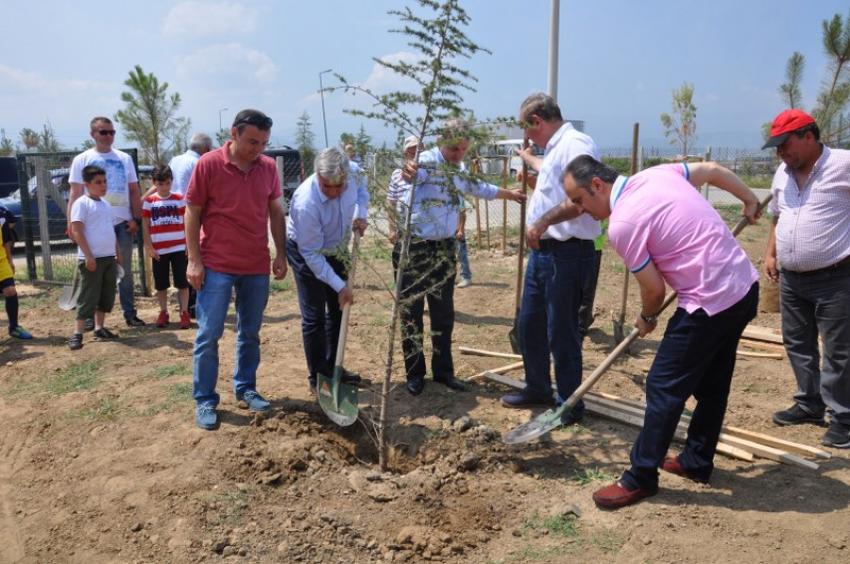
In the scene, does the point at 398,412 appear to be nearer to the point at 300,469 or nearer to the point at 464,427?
the point at 464,427

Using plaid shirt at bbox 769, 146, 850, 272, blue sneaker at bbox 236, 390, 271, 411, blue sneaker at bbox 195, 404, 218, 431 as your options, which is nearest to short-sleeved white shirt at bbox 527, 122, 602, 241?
plaid shirt at bbox 769, 146, 850, 272

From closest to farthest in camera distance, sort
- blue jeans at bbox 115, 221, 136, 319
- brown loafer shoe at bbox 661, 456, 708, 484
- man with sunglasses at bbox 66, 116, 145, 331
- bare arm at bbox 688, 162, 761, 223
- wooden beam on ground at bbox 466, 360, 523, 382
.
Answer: bare arm at bbox 688, 162, 761, 223
brown loafer shoe at bbox 661, 456, 708, 484
wooden beam on ground at bbox 466, 360, 523, 382
man with sunglasses at bbox 66, 116, 145, 331
blue jeans at bbox 115, 221, 136, 319

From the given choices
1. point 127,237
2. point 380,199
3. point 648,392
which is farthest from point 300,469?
point 127,237

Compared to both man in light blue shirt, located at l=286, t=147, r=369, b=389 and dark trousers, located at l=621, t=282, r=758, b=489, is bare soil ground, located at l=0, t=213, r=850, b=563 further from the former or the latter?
man in light blue shirt, located at l=286, t=147, r=369, b=389

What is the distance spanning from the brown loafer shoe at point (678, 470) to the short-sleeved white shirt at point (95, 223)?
5104 mm

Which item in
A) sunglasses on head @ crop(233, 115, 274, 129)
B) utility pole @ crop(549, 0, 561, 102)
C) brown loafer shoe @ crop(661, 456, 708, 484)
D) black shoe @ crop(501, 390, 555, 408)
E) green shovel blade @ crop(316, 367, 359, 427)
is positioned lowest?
brown loafer shoe @ crop(661, 456, 708, 484)

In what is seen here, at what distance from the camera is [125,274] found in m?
6.69

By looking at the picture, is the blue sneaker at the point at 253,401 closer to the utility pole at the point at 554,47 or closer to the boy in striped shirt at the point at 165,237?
the boy in striped shirt at the point at 165,237

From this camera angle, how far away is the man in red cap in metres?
3.79

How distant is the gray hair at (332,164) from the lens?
404cm

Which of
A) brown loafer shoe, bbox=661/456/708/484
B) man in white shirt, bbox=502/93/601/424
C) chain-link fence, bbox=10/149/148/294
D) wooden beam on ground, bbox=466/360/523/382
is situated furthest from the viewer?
chain-link fence, bbox=10/149/148/294

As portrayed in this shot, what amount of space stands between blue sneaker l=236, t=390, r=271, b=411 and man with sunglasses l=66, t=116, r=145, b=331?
9.33 ft

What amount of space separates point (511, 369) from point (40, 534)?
333 centimetres

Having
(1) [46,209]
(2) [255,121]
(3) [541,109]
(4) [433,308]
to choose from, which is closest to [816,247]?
(3) [541,109]
